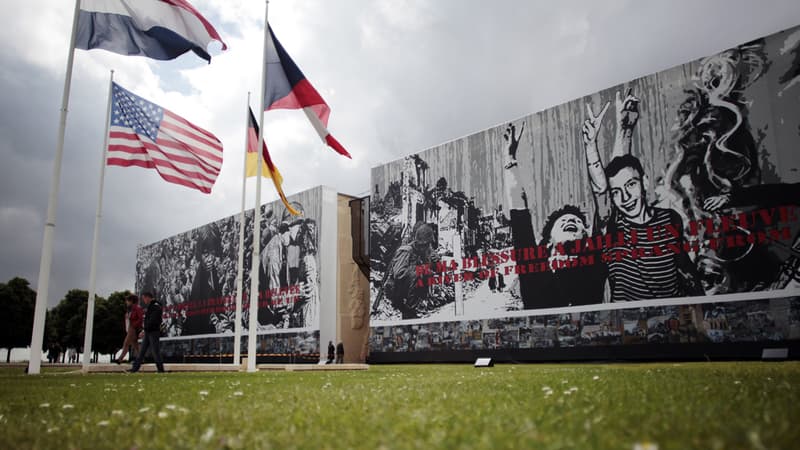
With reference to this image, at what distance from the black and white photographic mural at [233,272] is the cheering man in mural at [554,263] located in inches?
646

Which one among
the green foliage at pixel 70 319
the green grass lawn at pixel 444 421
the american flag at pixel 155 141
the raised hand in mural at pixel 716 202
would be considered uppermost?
the american flag at pixel 155 141

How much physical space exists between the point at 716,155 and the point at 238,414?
2280cm

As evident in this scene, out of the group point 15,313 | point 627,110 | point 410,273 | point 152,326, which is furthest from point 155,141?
point 15,313

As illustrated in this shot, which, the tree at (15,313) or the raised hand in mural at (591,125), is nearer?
the raised hand in mural at (591,125)

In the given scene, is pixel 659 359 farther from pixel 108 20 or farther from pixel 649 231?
pixel 108 20

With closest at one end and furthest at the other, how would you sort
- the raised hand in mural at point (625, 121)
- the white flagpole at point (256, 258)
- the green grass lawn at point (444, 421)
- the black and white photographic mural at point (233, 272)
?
the green grass lawn at point (444, 421) < the white flagpole at point (256, 258) < the raised hand in mural at point (625, 121) < the black and white photographic mural at point (233, 272)

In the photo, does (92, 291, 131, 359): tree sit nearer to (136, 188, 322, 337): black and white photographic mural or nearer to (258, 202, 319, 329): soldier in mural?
(136, 188, 322, 337): black and white photographic mural

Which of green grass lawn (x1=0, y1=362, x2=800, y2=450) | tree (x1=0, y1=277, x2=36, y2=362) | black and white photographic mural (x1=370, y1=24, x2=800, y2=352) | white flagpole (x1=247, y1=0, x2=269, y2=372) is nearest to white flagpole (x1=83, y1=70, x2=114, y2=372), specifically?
white flagpole (x1=247, y1=0, x2=269, y2=372)

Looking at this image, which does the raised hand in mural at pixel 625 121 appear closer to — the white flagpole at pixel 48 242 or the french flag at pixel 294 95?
the french flag at pixel 294 95

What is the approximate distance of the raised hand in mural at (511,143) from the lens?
28672 millimetres

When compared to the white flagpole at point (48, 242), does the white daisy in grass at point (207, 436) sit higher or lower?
lower

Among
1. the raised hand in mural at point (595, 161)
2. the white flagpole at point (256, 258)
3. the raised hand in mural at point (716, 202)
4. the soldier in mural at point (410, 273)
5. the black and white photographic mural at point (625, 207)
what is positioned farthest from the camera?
the soldier in mural at point (410, 273)

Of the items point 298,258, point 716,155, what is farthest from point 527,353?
point 298,258

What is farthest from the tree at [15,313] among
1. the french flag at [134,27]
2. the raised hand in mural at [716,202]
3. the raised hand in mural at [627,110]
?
the raised hand in mural at [716,202]
